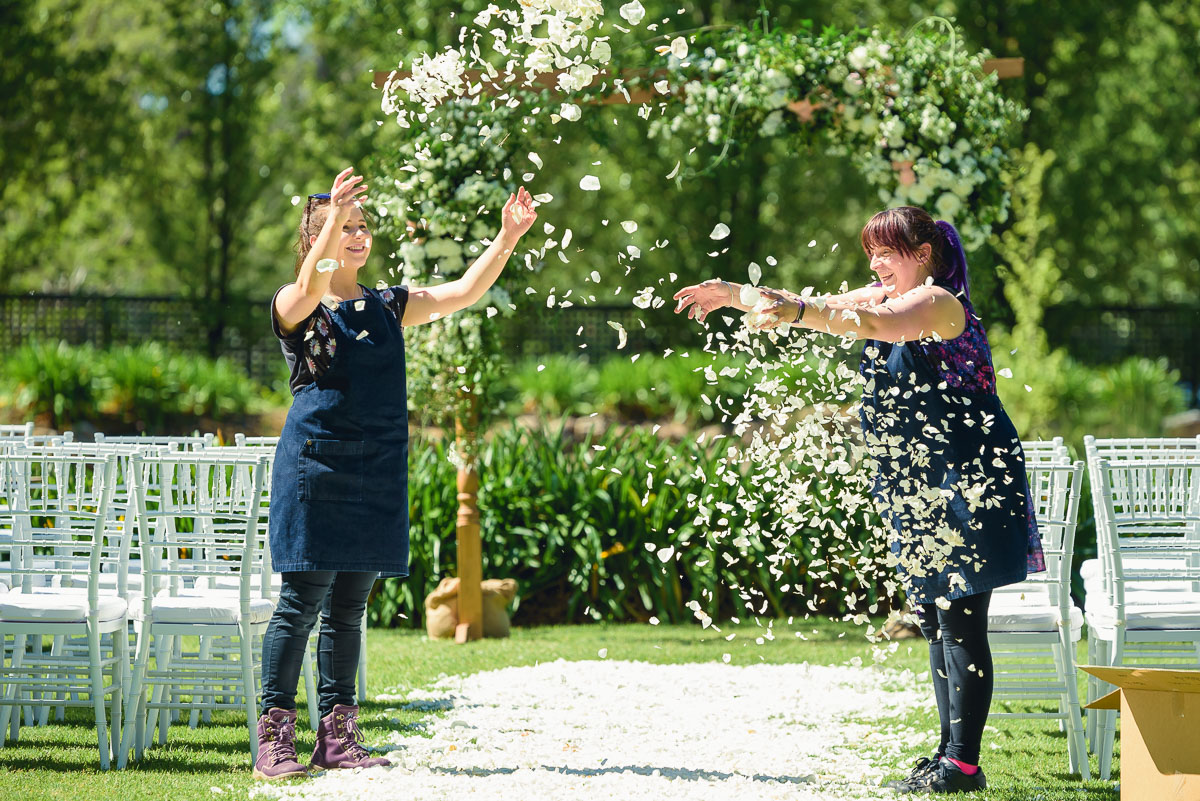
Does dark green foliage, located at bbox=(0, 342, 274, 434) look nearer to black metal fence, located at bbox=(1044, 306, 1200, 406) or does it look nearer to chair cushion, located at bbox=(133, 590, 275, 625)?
chair cushion, located at bbox=(133, 590, 275, 625)

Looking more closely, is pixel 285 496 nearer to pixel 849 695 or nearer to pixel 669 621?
pixel 849 695

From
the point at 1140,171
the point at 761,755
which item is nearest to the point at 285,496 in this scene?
the point at 761,755

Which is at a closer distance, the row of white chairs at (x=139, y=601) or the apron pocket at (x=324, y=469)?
the apron pocket at (x=324, y=469)

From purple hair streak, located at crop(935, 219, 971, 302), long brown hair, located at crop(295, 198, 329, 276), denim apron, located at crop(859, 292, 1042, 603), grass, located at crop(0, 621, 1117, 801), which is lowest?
grass, located at crop(0, 621, 1117, 801)

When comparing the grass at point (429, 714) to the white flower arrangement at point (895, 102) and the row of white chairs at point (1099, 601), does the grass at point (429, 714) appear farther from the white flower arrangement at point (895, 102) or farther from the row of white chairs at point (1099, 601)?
the white flower arrangement at point (895, 102)

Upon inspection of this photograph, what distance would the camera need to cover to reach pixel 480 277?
3531 millimetres

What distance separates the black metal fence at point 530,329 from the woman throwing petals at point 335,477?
261 inches

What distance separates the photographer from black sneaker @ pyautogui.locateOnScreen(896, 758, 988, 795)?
322 centimetres

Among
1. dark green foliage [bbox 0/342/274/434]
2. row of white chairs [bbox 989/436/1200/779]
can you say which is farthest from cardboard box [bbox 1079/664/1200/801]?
dark green foliage [bbox 0/342/274/434]

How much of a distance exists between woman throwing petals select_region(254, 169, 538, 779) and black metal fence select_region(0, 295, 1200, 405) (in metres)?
6.62

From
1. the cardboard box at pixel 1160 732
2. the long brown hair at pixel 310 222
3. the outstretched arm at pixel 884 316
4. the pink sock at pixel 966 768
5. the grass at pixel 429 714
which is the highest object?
the long brown hair at pixel 310 222

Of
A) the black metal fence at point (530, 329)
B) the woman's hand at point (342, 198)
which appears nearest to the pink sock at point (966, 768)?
the woman's hand at point (342, 198)

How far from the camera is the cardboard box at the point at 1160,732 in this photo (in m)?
2.45

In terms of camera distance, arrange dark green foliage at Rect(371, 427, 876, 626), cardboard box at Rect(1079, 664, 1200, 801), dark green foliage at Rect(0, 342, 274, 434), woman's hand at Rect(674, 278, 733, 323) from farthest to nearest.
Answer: dark green foliage at Rect(0, 342, 274, 434), dark green foliage at Rect(371, 427, 876, 626), woman's hand at Rect(674, 278, 733, 323), cardboard box at Rect(1079, 664, 1200, 801)
